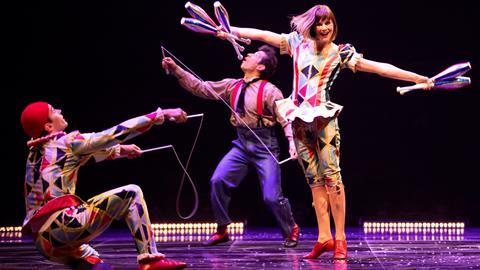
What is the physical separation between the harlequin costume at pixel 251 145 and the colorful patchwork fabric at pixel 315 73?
3.50 feet

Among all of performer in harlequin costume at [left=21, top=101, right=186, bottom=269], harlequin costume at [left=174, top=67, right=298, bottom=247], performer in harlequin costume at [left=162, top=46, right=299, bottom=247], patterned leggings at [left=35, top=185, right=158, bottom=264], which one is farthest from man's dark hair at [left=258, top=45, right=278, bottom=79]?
patterned leggings at [left=35, top=185, right=158, bottom=264]

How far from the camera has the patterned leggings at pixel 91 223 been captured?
151 inches

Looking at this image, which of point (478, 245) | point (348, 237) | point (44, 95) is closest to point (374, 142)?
point (348, 237)

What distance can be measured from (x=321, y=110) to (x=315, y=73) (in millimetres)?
251

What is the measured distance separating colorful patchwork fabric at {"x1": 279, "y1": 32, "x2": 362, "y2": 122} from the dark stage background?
125 inches

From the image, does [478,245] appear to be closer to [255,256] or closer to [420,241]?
[420,241]

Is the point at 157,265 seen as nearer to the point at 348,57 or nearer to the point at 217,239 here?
the point at 348,57

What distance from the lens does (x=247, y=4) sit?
8242 millimetres

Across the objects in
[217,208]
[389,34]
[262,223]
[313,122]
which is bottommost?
[262,223]

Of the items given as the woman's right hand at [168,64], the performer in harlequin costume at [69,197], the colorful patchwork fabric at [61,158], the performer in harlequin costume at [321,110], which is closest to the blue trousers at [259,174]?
the woman's right hand at [168,64]

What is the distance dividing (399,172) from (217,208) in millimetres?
2779

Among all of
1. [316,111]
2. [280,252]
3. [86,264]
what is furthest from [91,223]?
[280,252]

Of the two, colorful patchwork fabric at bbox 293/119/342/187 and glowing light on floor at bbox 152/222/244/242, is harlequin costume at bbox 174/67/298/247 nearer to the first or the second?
glowing light on floor at bbox 152/222/244/242

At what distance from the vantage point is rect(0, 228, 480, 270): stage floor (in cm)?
460
